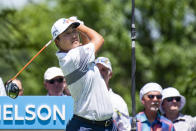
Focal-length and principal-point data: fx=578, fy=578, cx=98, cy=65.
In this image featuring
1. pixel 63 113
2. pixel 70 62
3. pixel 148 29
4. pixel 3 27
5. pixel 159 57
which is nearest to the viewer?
pixel 70 62

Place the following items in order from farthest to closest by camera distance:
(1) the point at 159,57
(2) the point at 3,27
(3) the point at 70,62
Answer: (1) the point at 159,57 → (2) the point at 3,27 → (3) the point at 70,62

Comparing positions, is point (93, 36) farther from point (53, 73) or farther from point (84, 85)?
point (53, 73)

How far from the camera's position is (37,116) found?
7.18m

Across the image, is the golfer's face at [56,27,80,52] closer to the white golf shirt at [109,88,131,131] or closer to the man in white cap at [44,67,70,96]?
the white golf shirt at [109,88,131,131]

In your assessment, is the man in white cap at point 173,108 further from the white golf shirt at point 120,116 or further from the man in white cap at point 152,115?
the white golf shirt at point 120,116

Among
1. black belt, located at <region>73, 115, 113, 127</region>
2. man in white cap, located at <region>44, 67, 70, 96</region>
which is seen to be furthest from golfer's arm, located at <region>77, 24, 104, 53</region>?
man in white cap, located at <region>44, 67, 70, 96</region>

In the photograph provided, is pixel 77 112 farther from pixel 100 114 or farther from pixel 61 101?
pixel 61 101

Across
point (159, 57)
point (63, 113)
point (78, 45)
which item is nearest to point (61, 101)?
point (63, 113)

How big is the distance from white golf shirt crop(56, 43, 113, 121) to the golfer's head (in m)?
0.11

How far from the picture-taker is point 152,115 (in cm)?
752

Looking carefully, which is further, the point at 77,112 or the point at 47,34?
the point at 47,34

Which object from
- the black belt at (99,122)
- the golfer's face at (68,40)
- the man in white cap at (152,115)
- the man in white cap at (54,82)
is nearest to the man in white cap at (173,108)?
the man in white cap at (152,115)

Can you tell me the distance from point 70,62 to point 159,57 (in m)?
16.9

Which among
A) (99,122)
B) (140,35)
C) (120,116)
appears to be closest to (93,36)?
(99,122)
